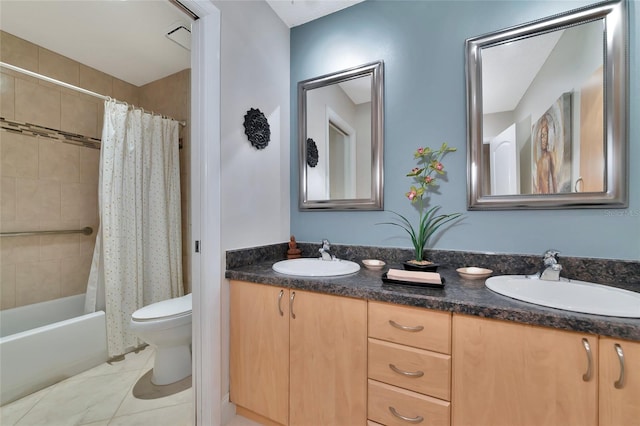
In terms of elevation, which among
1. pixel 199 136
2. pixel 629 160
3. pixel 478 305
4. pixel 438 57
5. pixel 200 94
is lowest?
pixel 478 305

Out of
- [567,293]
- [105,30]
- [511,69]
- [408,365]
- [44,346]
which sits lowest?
[44,346]

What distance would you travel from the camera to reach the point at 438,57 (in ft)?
4.63

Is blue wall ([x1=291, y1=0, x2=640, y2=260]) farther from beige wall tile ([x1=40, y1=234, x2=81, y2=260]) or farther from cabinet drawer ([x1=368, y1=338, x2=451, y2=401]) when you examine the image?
beige wall tile ([x1=40, y1=234, x2=81, y2=260])

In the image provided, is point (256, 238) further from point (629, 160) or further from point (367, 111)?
point (629, 160)

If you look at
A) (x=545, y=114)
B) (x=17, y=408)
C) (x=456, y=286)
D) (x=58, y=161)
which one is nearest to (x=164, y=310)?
(x=17, y=408)

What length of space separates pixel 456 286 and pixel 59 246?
9.73 ft

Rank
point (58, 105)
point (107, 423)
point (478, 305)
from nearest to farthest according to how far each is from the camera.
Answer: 1. point (478, 305)
2. point (107, 423)
3. point (58, 105)

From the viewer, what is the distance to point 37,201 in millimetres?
2010

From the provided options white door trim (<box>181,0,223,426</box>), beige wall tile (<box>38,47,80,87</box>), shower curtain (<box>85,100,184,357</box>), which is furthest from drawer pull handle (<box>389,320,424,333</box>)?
beige wall tile (<box>38,47,80,87</box>)

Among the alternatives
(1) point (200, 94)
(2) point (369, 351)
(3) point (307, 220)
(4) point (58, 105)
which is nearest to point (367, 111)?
(3) point (307, 220)

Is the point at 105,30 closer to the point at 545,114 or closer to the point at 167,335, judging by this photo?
the point at 167,335

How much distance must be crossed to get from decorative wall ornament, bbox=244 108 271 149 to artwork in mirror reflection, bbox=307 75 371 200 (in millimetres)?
339

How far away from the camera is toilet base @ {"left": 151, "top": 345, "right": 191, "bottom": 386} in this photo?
1.65 metres

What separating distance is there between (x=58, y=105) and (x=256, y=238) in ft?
7.21
